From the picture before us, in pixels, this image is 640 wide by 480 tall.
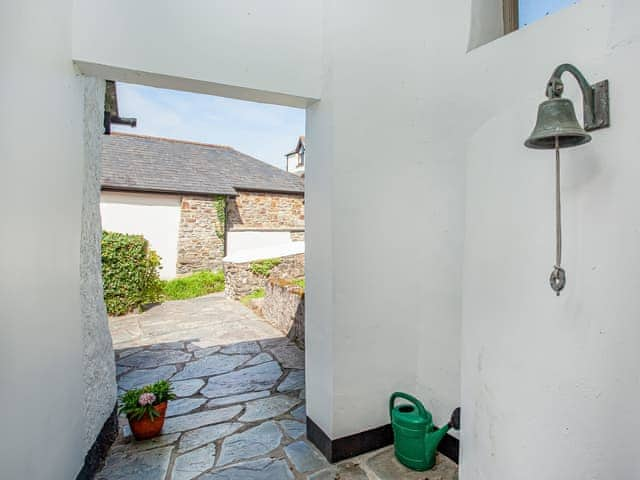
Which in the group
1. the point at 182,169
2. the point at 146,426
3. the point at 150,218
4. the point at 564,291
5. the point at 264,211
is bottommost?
the point at 146,426

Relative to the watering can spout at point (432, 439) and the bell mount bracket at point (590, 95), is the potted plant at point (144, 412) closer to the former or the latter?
the watering can spout at point (432, 439)

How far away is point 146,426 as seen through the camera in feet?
12.8

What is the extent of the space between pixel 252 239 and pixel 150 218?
4.63 metres

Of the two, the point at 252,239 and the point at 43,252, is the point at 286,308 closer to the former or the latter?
the point at 43,252

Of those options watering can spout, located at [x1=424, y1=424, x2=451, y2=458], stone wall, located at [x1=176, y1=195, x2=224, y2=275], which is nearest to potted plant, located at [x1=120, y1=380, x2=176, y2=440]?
watering can spout, located at [x1=424, y1=424, x2=451, y2=458]

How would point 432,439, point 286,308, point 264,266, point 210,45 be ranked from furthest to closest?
1. point 264,266
2. point 286,308
3. point 432,439
4. point 210,45

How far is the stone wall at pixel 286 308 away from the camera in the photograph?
735 centimetres

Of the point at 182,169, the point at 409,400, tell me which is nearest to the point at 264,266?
the point at 182,169

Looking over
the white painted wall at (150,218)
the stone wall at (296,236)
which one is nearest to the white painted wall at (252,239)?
the stone wall at (296,236)

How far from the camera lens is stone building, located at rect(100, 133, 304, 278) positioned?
14.6m

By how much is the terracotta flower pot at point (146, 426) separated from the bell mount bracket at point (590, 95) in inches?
179

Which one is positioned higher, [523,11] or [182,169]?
[182,169]

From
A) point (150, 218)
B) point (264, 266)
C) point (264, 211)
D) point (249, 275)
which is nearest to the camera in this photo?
point (249, 275)

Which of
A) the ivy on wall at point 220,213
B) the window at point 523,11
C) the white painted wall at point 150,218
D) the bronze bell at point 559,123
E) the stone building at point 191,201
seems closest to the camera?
the bronze bell at point 559,123
